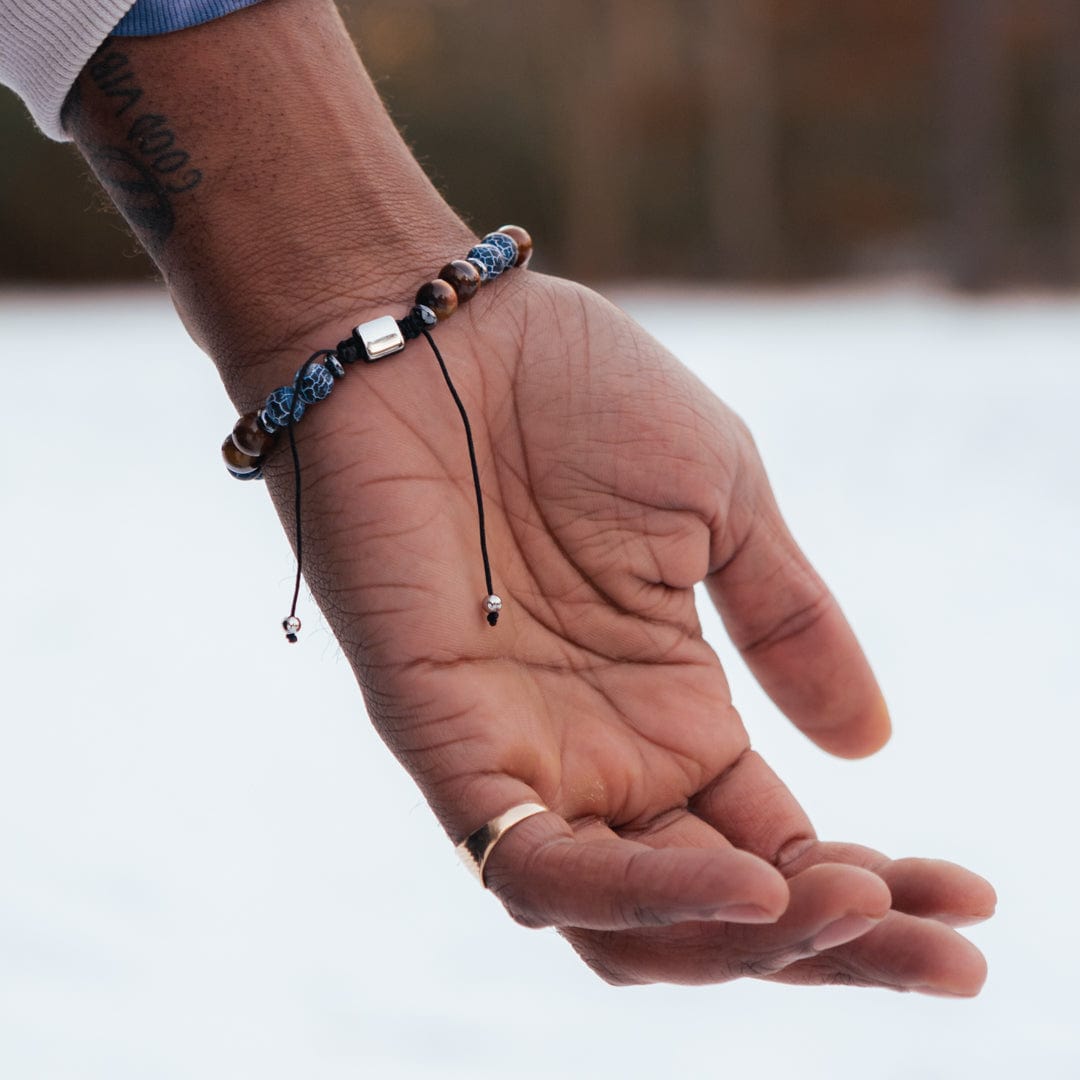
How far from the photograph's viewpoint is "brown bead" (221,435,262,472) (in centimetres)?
105

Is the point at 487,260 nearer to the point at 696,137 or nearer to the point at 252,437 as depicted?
the point at 252,437

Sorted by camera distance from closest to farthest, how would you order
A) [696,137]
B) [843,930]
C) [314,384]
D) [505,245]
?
[843,930] → [314,384] → [505,245] → [696,137]

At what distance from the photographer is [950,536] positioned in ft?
7.77

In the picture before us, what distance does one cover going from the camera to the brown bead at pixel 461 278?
42.0 inches

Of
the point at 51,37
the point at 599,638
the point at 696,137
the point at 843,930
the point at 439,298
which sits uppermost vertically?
the point at 696,137

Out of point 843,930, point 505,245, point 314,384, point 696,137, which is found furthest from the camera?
point 696,137

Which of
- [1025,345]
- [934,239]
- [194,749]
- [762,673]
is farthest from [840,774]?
[934,239]

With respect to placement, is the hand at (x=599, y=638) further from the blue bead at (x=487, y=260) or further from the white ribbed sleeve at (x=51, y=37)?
the white ribbed sleeve at (x=51, y=37)

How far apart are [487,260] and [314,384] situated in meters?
0.19

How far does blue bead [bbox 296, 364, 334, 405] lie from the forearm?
4 cm

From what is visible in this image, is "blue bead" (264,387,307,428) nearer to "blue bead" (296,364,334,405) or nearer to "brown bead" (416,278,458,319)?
"blue bead" (296,364,334,405)

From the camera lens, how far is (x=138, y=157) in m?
1.06

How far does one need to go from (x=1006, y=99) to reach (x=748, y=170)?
1191 mm

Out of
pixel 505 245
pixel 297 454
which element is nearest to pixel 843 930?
pixel 297 454
